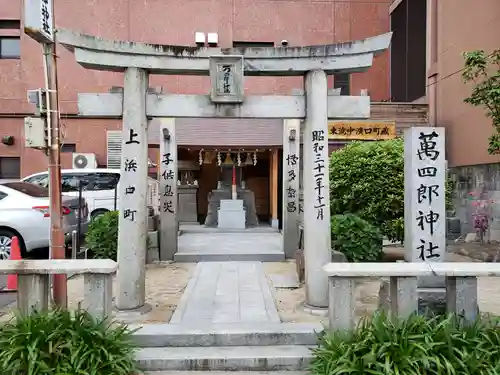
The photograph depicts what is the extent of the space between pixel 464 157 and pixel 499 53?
4.93 metres

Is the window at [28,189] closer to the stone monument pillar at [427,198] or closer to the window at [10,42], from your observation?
the stone monument pillar at [427,198]

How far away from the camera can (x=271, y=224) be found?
52.6 ft

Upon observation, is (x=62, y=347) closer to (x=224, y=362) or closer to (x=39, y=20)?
(x=224, y=362)

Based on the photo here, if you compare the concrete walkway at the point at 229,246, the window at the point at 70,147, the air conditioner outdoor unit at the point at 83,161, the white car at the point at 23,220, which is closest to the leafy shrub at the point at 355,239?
the concrete walkway at the point at 229,246

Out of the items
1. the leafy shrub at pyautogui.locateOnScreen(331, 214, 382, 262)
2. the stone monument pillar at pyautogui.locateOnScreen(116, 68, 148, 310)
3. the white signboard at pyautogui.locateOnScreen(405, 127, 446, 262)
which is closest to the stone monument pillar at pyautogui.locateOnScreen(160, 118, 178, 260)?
the leafy shrub at pyautogui.locateOnScreen(331, 214, 382, 262)

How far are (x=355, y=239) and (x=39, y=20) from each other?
607 centimetres

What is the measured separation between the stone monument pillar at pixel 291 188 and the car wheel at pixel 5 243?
5951 mm

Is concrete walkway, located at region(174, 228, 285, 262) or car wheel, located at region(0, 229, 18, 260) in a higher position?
car wheel, located at region(0, 229, 18, 260)

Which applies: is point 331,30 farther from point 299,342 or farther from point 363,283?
point 299,342

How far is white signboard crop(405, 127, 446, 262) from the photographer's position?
5246mm

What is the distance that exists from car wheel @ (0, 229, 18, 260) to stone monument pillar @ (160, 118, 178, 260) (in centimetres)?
308

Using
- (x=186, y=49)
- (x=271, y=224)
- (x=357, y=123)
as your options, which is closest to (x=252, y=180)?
(x=271, y=224)

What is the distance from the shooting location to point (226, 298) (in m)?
6.38

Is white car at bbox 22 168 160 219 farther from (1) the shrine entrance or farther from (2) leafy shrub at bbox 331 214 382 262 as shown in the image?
(2) leafy shrub at bbox 331 214 382 262
